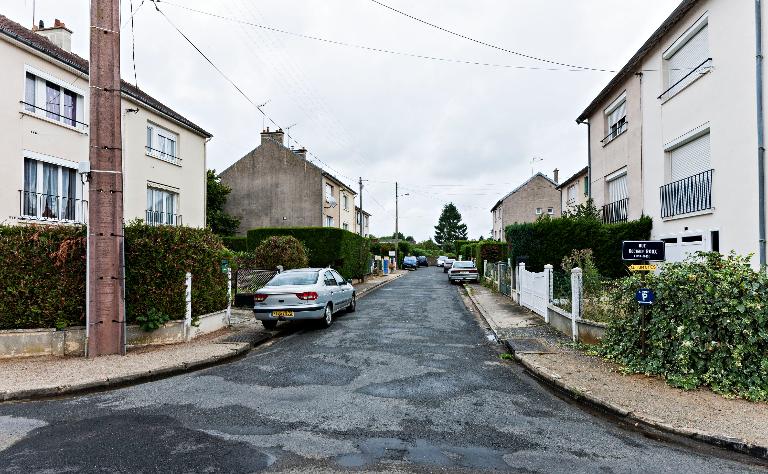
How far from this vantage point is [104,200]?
8.02 metres

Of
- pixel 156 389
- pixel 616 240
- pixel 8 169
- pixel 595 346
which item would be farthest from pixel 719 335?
pixel 8 169

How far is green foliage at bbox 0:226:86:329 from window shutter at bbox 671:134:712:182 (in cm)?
1412

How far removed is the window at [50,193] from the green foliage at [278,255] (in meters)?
6.02

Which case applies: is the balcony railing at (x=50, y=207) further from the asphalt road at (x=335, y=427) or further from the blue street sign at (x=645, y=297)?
the blue street sign at (x=645, y=297)

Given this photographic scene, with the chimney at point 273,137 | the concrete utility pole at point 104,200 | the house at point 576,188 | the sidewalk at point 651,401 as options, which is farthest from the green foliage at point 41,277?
the chimney at point 273,137

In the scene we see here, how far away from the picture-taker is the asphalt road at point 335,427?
3855 millimetres

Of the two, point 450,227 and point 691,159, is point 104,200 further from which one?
point 450,227

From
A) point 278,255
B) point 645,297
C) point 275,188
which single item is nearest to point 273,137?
point 275,188

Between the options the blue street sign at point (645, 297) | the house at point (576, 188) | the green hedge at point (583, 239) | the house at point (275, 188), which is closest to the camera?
the blue street sign at point (645, 297)

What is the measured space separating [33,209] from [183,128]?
8951 mm

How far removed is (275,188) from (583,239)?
25115 millimetres

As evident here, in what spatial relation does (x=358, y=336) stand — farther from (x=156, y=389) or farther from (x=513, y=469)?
(x=513, y=469)

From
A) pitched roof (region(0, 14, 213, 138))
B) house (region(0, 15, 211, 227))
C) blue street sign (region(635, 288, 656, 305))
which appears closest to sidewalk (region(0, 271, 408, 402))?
house (region(0, 15, 211, 227))

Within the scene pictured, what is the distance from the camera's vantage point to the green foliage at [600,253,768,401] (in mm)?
5617
